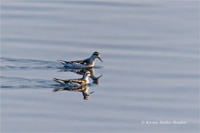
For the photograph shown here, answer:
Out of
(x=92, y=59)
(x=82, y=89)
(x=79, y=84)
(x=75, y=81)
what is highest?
(x=92, y=59)

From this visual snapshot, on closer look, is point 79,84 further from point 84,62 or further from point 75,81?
point 84,62

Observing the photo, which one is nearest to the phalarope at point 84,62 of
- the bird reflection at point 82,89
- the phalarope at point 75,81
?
the phalarope at point 75,81

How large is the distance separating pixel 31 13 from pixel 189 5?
6.34 meters

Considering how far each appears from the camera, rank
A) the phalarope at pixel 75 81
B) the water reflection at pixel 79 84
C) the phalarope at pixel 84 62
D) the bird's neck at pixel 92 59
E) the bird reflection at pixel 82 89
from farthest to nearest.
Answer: the bird's neck at pixel 92 59 < the phalarope at pixel 84 62 < the phalarope at pixel 75 81 < the water reflection at pixel 79 84 < the bird reflection at pixel 82 89

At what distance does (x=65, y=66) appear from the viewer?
26.0 metres

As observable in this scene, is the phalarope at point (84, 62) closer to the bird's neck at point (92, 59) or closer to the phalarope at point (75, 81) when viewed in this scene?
the bird's neck at point (92, 59)

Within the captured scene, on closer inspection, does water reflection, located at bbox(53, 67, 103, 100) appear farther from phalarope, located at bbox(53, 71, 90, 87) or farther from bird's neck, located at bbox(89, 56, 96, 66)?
bird's neck, located at bbox(89, 56, 96, 66)

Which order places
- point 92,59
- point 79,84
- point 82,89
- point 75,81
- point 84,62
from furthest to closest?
point 84,62 < point 92,59 < point 75,81 < point 79,84 < point 82,89

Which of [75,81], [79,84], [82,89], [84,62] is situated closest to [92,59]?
[84,62]

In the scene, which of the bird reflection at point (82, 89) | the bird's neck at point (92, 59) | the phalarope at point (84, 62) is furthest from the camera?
the bird's neck at point (92, 59)

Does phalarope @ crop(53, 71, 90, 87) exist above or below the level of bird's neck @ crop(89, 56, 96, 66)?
below

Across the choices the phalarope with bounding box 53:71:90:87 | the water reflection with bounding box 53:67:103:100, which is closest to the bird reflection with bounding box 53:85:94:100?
the water reflection with bounding box 53:67:103:100

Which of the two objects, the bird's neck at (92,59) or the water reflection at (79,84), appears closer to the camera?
the water reflection at (79,84)

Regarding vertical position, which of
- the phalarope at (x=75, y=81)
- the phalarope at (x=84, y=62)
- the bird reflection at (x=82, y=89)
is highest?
the phalarope at (x=84, y=62)
